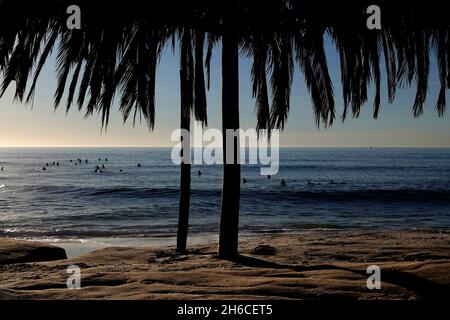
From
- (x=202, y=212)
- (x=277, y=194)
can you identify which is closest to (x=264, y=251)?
(x=202, y=212)

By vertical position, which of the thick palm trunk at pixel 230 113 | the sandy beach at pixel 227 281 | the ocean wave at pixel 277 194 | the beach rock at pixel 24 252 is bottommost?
the ocean wave at pixel 277 194

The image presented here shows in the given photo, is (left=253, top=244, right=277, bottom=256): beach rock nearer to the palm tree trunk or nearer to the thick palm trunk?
the thick palm trunk

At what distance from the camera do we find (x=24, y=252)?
7.52 metres

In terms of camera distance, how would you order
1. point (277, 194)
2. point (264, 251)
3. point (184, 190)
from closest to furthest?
point (264, 251), point (184, 190), point (277, 194)

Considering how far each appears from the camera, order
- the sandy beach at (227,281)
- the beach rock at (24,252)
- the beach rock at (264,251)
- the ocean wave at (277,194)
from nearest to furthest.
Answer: the sandy beach at (227,281)
the beach rock at (24,252)
the beach rock at (264,251)
the ocean wave at (277,194)

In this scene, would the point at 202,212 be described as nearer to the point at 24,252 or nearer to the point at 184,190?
the point at 184,190

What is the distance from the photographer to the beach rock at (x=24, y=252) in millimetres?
7113

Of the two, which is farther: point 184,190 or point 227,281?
point 184,190

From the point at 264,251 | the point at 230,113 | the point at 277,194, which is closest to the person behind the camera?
the point at 230,113

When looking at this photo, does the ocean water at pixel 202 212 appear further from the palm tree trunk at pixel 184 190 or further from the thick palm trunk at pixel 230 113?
the thick palm trunk at pixel 230 113

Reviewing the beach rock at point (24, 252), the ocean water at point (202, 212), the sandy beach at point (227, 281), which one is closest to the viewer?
the sandy beach at point (227, 281)

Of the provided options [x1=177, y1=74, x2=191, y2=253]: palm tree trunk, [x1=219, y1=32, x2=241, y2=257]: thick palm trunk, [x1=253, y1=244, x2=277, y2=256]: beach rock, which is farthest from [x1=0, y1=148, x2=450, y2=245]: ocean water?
[x1=219, y1=32, x2=241, y2=257]: thick palm trunk

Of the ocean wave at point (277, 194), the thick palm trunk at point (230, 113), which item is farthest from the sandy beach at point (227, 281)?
the ocean wave at point (277, 194)

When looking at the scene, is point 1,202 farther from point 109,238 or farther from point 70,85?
point 70,85
